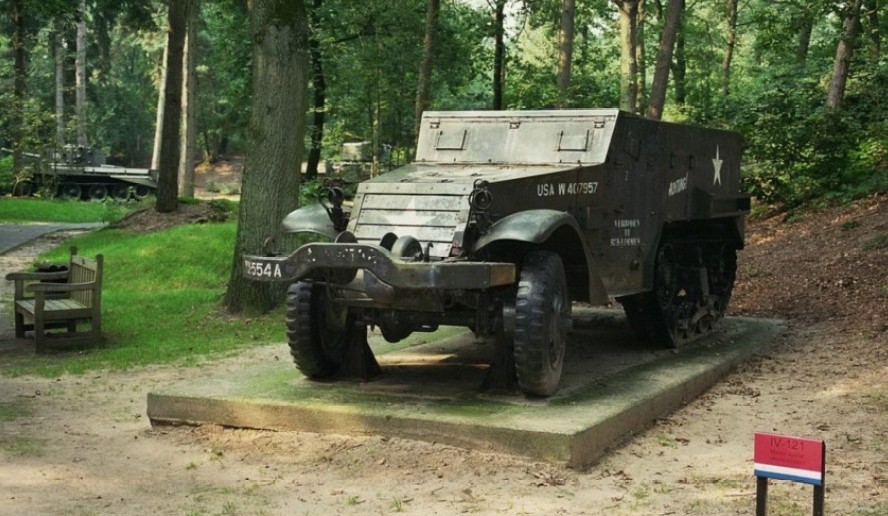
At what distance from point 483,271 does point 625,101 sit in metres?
16.4

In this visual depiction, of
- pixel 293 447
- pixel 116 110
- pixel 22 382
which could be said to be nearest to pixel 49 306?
pixel 22 382

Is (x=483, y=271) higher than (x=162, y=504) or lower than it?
higher

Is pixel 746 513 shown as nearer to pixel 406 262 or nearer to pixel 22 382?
pixel 406 262

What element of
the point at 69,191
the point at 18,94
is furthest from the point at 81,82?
the point at 18,94

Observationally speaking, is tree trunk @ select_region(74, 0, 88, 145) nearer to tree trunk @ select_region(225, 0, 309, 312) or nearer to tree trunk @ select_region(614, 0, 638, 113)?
tree trunk @ select_region(614, 0, 638, 113)

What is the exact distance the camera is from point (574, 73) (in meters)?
33.2

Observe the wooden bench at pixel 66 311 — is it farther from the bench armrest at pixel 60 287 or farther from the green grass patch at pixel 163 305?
the green grass patch at pixel 163 305

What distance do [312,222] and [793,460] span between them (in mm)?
4300

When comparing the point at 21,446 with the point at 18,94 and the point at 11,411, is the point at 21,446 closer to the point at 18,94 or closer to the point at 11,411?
the point at 11,411

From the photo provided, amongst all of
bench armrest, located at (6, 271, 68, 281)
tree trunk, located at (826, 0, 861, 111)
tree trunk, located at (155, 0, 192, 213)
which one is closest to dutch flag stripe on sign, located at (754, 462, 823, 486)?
bench armrest, located at (6, 271, 68, 281)

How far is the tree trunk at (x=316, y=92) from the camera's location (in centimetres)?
2764

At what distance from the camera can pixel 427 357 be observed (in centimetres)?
923

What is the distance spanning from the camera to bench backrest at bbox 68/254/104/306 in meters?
11.4

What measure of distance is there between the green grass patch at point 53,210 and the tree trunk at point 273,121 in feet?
51.0
